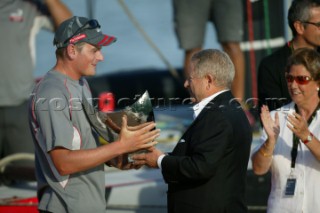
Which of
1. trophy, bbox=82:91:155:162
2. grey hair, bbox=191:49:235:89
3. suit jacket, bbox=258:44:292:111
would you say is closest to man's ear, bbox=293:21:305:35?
suit jacket, bbox=258:44:292:111

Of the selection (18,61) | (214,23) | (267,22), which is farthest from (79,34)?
(267,22)

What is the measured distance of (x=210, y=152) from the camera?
402cm

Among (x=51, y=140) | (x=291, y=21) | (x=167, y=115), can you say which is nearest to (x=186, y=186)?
(x=51, y=140)

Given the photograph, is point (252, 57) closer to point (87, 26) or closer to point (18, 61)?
point (18, 61)

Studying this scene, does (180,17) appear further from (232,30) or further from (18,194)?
(18,194)

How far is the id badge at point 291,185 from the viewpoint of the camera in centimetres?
462

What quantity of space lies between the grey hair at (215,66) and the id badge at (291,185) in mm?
795

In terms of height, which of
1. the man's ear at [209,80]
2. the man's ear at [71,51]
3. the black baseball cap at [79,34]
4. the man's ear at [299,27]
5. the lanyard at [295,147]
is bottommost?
the lanyard at [295,147]

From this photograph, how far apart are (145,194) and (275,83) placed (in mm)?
1665

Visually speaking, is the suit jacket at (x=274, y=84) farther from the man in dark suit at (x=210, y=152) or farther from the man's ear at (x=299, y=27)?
the man in dark suit at (x=210, y=152)

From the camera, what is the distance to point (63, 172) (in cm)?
389

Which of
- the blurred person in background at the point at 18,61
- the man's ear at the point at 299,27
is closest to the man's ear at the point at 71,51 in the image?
the man's ear at the point at 299,27

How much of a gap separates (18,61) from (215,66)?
2.43 meters

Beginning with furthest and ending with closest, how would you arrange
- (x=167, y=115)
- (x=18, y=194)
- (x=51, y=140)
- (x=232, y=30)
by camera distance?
1. (x=167, y=115)
2. (x=232, y=30)
3. (x=18, y=194)
4. (x=51, y=140)
